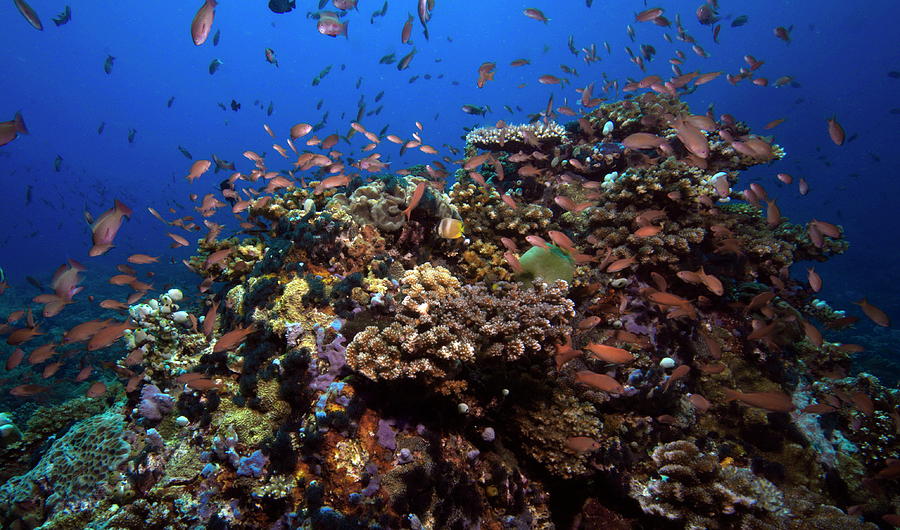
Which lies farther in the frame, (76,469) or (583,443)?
(76,469)

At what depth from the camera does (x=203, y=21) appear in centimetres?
367

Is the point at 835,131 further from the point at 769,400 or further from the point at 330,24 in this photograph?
the point at 330,24

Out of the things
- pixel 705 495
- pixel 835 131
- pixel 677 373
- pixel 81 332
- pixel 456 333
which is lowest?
pixel 81 332

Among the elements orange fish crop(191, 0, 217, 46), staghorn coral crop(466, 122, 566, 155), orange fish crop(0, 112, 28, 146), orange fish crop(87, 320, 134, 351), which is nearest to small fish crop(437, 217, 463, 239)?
orange fish crop(191, 0, 217, 46)

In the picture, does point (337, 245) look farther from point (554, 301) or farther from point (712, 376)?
point (712, 376)

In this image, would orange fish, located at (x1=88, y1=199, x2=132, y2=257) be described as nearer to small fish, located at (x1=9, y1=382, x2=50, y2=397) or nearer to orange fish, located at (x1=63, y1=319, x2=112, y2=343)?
orange fish, located at (x1=63, y1=319, x2=112, y2=343)

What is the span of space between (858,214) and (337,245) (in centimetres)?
9979

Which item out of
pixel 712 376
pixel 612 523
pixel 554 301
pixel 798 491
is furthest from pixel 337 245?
pixel 798 491

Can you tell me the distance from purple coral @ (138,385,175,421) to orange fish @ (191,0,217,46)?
4082 mm

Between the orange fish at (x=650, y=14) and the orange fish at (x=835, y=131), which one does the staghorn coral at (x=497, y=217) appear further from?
the orange fish at (x=650, y=14)

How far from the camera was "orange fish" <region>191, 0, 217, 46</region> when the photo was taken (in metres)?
3.62

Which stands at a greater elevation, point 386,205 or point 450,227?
point 386,205

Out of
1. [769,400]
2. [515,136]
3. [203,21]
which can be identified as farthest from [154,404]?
[515,136]

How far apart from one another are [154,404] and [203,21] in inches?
174
